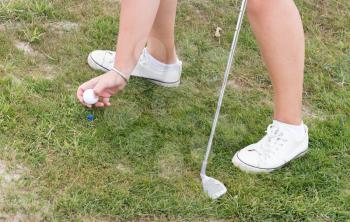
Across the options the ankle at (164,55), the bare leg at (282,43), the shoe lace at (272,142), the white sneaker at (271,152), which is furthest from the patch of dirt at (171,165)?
the ankle at (164,55)

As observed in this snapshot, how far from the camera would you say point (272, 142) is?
9.16 ft

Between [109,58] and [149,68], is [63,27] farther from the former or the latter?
[149,68]

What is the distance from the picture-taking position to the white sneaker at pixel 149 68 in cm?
322

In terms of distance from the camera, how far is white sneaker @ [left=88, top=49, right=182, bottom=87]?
3223mm

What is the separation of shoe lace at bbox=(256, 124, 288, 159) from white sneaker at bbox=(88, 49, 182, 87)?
0.69 metres

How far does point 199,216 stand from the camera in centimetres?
250

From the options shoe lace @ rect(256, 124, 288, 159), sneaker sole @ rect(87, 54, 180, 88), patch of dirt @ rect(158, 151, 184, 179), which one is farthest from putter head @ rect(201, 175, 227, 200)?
sneaker sole @ rect(87, 54, 180, 88)

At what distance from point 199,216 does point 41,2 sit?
189cm

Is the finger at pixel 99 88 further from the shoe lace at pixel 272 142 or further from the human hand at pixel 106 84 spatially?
the shoe lace at pixel 272 142

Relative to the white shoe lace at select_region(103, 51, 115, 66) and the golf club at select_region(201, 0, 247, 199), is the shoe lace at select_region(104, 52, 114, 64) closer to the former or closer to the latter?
the white shoe lace at select_region(103, 51, 115, 66)

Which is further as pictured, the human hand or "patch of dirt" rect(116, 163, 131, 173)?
"patch of dirt" rect(116, 163, 131, 173)

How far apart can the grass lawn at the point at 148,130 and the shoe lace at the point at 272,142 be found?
0.37 feet

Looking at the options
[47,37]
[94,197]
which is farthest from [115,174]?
[47,37]

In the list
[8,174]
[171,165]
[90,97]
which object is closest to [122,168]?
[171,165]
